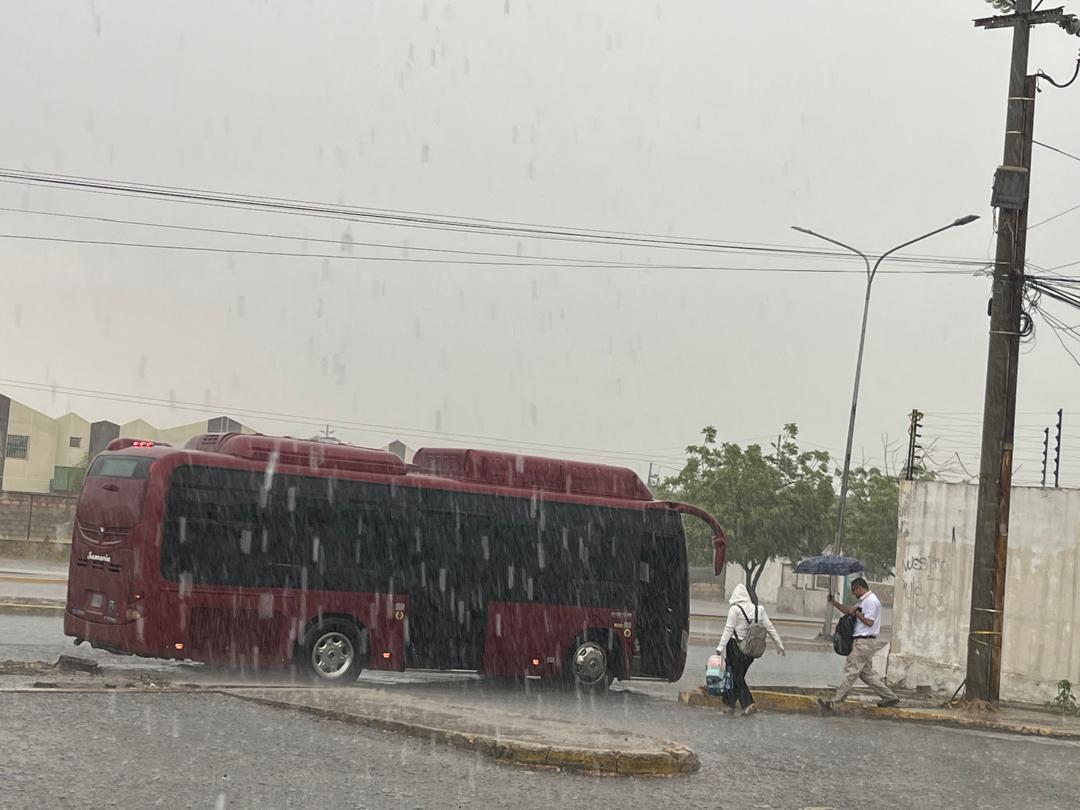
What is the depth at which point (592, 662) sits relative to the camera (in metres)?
19.9

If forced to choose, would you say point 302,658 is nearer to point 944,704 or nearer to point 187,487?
point 187,487

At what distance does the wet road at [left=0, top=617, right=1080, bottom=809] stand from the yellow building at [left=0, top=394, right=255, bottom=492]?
86.9m

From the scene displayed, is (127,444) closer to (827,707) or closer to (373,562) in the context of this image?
(373,562)

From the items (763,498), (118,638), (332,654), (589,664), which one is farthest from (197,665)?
(763,498)

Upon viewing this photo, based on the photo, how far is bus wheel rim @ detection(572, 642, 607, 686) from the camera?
64.8 feet

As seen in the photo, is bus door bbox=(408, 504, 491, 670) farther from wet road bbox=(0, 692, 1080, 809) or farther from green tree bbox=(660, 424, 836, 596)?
green tree bbox=(660, 424, 836, 596)

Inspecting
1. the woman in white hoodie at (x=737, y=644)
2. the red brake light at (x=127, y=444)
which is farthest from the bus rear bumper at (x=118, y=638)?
the woman in white hoodie at (x=737, y=644)

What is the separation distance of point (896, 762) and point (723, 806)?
3.96 meters

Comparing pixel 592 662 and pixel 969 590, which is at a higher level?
pixel 969 590

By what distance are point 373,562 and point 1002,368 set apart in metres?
8.60

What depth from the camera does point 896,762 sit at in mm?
12781

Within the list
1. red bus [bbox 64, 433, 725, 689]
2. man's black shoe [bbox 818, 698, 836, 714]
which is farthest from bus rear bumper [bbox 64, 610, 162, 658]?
man's black shoe [bbox 818, 698, 836, 714]

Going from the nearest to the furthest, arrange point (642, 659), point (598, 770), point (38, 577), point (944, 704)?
point (598, 770), point (944, 704), point (642, 659), point (38, 577)

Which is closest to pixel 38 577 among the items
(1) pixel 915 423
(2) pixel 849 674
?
(1) pixel 915 423
